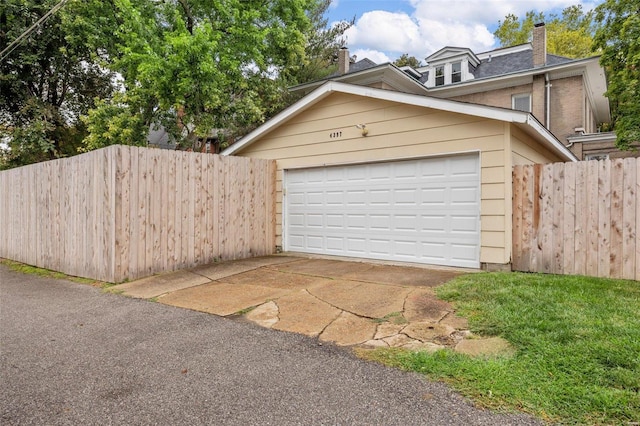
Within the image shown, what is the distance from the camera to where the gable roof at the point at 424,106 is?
20.3ft

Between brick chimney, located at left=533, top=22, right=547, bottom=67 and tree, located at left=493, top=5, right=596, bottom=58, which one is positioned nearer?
brick chimney, located at left=533, top=22, right=547, bottom=67

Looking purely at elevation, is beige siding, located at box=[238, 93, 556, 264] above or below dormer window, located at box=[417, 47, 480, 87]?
below

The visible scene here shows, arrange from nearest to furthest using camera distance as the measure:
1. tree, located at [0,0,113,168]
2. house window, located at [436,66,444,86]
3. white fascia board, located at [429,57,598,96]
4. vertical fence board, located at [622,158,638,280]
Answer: vertical fence board, located at [622,158,638,280], white fascia board, located at [429,57,598,96], tree, located at [0,0,113,168], house window, located at [436,66,444,86]

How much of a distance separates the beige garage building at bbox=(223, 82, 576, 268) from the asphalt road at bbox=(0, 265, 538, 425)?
4.22 metres

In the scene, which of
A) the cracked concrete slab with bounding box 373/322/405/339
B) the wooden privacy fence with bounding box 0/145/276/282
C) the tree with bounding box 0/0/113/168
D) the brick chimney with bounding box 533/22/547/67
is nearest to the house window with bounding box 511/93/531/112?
the brick chimney with bounding box 533/22/547/67

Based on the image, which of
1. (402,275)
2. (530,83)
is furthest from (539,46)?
(402,275)

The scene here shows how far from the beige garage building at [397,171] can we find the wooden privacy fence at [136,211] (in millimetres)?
903

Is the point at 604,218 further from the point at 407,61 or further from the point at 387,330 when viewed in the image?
the point at 407,61

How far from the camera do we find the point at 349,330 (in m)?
3.79

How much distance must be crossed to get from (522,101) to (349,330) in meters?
16.3

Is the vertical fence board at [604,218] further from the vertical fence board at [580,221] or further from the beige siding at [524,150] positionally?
the beige siding at [524,150]

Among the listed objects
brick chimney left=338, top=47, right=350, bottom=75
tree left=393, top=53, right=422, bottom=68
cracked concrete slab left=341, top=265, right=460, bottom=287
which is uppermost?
tree left=393, top=53, right=422, bottom=68

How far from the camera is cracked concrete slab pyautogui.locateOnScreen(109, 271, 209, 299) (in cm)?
553

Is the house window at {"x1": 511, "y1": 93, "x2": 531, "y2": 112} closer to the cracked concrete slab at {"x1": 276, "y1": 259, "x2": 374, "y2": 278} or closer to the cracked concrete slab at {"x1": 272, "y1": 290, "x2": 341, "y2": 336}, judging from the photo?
the cracked concrete slab at {"x1": 276, "y1": 259, "x2": 374, "y2": 278}
